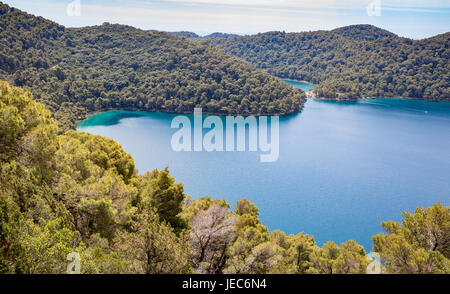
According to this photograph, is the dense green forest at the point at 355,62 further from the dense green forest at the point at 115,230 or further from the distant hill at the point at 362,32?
the dense green forest at the point at 115,230

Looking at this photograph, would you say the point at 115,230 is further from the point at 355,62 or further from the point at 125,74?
the point at 355,62


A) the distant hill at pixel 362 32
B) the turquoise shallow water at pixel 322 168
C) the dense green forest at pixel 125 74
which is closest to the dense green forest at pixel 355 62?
the distant hill at pixel 362 32

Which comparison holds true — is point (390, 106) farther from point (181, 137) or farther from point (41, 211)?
point (41, 211)

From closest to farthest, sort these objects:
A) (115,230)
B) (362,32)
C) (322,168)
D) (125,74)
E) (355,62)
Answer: (115,230), (322,168), (125,74), (355,62), (362,32)

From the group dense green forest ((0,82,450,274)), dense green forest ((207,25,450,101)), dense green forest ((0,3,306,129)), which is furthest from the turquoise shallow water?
dense green forest ((207,25,450,101))

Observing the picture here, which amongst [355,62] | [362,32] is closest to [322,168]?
[355,62]

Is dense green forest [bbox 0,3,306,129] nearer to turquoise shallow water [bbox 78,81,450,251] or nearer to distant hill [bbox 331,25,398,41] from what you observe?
turquoise shallow water [bbox 78,81,450,251]
